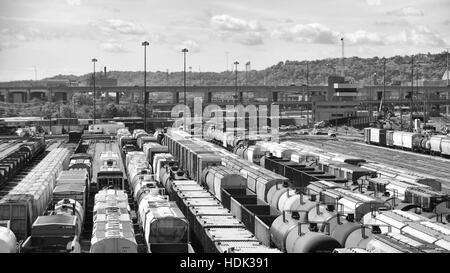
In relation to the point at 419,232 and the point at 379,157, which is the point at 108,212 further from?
the point at 379,157

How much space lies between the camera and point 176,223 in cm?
2803

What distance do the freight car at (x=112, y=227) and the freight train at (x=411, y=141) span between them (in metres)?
51.1

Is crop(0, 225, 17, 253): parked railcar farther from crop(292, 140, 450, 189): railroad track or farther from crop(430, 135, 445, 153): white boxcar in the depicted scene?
crop(430, 135, 445, 153): white boxcar

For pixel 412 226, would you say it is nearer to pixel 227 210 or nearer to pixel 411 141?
pixel 227 210

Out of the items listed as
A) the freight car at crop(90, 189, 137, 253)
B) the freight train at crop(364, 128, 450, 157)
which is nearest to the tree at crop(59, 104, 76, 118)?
the freight train at crop(364, 128, 450, 157)

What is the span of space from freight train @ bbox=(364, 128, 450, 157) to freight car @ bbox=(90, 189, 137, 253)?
5110cm

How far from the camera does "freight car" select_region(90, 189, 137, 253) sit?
24.7 m

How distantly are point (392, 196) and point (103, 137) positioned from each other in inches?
3184

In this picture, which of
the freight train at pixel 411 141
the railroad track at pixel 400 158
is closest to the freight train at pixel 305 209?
the railroad track at pixel 400 158

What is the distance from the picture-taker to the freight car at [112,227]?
2473 cm

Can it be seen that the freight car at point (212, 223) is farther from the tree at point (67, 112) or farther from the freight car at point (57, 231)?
the tree at point (67, 112)

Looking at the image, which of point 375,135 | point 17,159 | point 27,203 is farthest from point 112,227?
point 375,135
